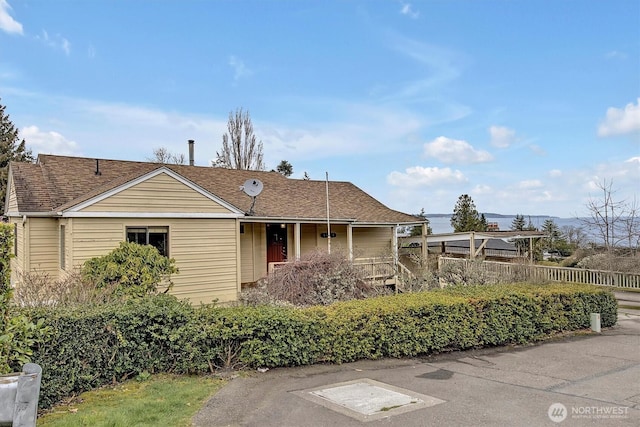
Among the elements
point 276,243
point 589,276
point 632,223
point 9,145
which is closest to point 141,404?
point 276,243

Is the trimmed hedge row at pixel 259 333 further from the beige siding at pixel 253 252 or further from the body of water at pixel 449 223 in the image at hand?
the body of water at pixel 449 223

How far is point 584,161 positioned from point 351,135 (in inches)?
410

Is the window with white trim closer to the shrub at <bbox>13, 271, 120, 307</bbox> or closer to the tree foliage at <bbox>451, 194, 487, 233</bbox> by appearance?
the shrub at <bbox>13, 271, 120, 307</bbox>

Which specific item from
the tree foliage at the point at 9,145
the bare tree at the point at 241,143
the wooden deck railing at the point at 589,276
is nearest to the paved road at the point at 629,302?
the wooden deck railing at the point at 589,276

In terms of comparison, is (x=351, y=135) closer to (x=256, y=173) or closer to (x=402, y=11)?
(x=256, y=173)

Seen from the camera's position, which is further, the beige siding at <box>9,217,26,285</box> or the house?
the beige siding at <box>9,217,26,285</box>

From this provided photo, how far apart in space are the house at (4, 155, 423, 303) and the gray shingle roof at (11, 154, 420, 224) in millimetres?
40

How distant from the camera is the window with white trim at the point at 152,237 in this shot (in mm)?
11898

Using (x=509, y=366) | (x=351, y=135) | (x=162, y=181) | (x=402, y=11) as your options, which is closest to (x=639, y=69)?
(x=402, y=11)

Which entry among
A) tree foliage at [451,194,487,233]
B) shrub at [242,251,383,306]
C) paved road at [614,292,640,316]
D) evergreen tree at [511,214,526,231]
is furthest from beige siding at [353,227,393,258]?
evergreen tree at [511,214,526,231]

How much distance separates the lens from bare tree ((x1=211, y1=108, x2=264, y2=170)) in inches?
1328

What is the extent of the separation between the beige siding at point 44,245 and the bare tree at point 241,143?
2178 cm

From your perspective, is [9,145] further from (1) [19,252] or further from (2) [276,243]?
(2) [276,243]

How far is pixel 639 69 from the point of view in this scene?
40.8ft
